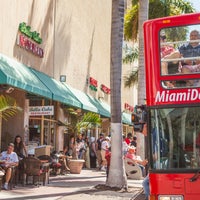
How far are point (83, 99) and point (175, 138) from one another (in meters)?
16.2

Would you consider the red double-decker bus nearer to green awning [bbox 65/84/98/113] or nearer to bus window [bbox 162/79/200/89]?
bus window [bbox 162/79/200/89]

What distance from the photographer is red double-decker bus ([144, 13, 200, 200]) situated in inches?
258

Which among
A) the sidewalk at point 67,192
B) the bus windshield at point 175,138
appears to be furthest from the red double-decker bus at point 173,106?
the sidewalk at point 67,192

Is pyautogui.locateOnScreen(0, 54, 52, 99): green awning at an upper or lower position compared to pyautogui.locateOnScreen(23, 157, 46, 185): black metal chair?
upper

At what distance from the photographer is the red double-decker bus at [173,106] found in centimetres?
656

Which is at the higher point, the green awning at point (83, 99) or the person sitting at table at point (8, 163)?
the green awning at point (83, 99)

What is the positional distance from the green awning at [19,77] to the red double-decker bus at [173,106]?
23.7 ft

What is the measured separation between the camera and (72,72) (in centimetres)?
2278

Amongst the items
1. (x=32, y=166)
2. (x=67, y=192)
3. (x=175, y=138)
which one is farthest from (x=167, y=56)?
(x=32, y=166)

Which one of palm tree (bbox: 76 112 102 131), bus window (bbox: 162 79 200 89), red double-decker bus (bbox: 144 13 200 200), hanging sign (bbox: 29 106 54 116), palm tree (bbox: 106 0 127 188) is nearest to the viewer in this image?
red double-decker bus (bbox: 144 13 200 200)

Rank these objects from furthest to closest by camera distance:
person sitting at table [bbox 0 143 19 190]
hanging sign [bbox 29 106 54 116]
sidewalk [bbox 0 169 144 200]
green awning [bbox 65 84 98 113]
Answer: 1. green awning [bbox 65 84 98 113]
2. hanging sign [bbox 29 106 54 116]
3. person sitting at table [bbox 0 143 19 190]
4. sidewalk [bbox 0 169 144 200]

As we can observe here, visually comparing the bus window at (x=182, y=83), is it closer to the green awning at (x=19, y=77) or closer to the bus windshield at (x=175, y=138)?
the bus windshield at (x=175, y=138)

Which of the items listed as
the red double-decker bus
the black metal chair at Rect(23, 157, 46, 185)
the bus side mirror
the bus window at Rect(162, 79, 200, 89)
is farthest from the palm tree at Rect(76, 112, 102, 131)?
the bus window at Rect(162, 79, 200, 89)

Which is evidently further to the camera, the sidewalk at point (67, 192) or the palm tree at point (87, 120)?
the palm tree at point (87, 120)
